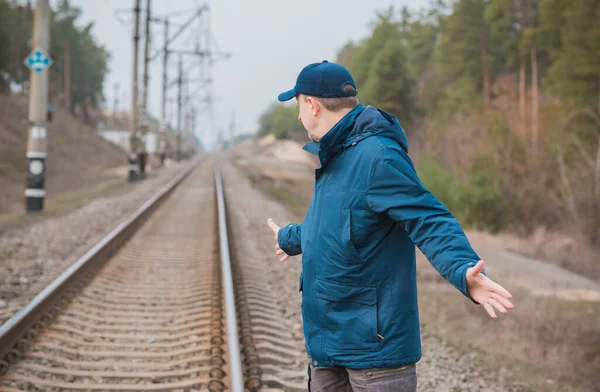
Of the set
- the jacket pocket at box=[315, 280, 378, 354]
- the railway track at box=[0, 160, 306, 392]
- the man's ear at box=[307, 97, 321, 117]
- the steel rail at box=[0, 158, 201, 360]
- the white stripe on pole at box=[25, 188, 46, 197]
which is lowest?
the railway track at box=[0, 160, 306, 392]

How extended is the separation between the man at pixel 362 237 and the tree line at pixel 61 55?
44.4 metres

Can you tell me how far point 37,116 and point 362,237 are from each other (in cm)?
1306

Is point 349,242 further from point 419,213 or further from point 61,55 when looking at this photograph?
point 61,55

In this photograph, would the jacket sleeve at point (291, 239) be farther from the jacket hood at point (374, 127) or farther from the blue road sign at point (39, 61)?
the blue road sign at point (39, 61)

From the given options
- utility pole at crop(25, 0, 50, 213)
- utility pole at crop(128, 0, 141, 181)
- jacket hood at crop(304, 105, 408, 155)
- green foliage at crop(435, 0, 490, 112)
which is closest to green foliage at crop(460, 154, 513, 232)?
utility pole at crop(25, 0, 50, 213)

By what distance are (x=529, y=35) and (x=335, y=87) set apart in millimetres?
35042

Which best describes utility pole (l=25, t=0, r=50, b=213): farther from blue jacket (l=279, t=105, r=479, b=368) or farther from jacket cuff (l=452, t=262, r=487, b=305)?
jacket cuff (l=452, t=262, r=487, b=305)

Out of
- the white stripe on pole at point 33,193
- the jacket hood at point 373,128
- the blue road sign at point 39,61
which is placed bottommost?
the white stripe on pole at point 33,193

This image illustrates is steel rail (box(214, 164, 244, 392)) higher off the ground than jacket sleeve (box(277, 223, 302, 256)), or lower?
lower

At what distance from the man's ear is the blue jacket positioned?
0.11m

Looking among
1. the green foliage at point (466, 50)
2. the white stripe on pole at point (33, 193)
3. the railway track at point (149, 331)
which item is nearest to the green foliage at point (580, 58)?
the green foliage at point (466, 50)

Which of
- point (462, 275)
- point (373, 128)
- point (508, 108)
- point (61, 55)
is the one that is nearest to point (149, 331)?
point (373, 128)

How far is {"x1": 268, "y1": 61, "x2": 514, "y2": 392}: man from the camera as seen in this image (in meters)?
2.18

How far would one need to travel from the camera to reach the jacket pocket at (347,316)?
7.42 feet
